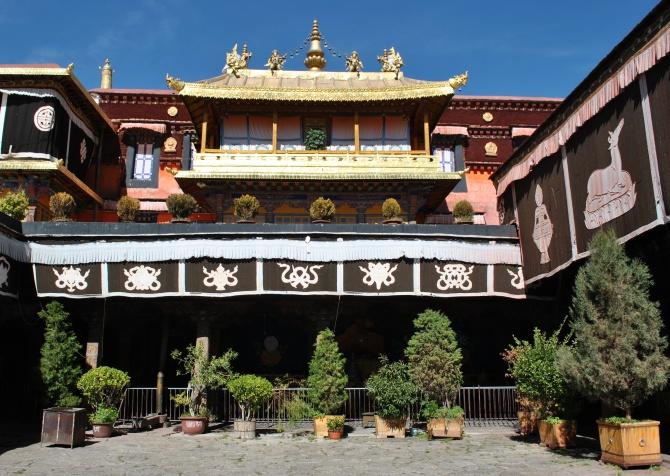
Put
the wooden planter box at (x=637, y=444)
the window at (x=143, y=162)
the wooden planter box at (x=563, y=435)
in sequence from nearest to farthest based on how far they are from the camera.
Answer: the wooden planter box at (x=637, y=444) < the wooden planter box at (x=563, y=435) < the window at (x=143, y=162)

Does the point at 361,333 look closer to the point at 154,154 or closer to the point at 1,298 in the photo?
the point at 1,298

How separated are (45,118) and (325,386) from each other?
57.2ft

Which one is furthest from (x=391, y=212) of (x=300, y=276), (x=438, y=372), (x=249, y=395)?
(x=249, y=395)

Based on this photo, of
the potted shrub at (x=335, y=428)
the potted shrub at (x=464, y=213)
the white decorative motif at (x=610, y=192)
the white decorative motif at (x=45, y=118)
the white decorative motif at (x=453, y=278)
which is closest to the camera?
the white decorative motif at (x=610, y=192)

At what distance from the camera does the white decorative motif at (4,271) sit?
627 inches

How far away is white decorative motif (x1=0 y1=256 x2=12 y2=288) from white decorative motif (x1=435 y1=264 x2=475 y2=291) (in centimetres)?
1193

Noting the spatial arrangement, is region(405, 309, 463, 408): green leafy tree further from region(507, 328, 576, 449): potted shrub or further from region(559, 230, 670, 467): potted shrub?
region(559, 230, 670, 467): potted shrub

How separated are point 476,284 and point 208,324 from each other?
26.0ft

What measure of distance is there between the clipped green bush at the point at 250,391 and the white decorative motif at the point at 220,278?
2.80 metres

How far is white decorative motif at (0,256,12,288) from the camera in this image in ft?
52.3

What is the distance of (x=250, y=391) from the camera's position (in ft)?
49.5

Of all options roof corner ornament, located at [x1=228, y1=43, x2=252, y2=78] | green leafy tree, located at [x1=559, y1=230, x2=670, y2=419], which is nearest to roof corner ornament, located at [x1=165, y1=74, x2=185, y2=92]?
roof corner ornament, located at [x1=228, y1=43, x2=252, y2=78]

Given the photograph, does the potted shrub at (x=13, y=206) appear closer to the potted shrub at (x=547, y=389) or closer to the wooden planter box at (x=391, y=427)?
the wooden planter box at (x=391, y=427)


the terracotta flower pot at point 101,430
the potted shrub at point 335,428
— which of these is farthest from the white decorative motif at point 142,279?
the potted shrub at point 335,428
